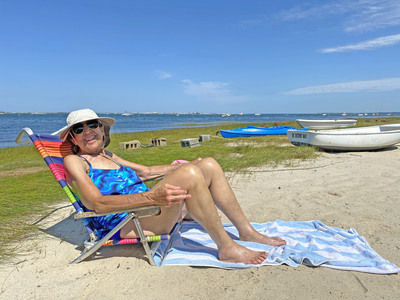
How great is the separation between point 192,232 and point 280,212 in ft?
4.17

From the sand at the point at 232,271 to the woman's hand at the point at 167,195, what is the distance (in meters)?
0.62

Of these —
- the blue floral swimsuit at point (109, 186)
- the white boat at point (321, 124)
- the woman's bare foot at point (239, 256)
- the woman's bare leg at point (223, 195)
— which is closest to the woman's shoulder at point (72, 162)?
the blue floral swimsuit at point (109, 186)

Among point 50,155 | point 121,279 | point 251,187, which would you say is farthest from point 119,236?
point 251,187

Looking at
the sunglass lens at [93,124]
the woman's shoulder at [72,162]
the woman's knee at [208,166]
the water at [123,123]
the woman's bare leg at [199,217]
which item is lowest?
the water at [123,123]

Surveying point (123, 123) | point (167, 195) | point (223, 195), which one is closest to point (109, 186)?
point (167, 195)

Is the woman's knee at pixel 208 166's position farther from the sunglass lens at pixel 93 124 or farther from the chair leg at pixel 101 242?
the sunglass lens at pixel 93 124

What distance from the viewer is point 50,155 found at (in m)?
2.94

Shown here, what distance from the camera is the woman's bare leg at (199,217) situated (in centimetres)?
229

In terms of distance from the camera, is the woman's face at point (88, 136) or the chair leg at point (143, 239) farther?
the woman's face at point (88, 136)

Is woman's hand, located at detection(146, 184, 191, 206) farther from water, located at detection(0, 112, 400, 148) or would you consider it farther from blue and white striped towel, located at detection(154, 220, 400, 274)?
water, located at detection(0, 112, 400, 148)

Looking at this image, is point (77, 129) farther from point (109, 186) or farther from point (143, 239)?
point (143, 239)

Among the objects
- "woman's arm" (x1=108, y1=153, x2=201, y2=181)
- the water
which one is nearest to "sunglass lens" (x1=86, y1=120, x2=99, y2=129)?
"woman's arm" (x1=108, y1=153, x2=201, y2=181)

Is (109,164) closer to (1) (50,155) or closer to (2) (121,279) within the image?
(1) (50,155)

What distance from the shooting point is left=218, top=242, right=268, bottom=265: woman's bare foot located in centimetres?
240
